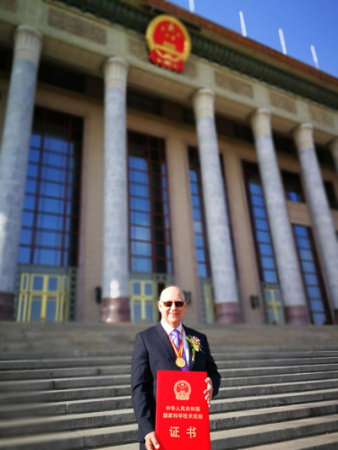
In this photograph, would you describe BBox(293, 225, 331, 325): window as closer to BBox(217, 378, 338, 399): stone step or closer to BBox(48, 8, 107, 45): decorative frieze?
BBox(217, 378, 338, 399): stone step

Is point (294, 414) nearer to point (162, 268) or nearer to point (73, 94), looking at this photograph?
point (162, 268)

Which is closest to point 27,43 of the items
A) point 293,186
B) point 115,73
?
point 115,73

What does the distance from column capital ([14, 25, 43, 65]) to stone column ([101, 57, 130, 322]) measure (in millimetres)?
2989

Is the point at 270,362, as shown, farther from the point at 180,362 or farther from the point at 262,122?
the point at 262,122

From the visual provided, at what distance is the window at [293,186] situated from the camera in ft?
76.5

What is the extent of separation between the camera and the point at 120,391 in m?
5.34

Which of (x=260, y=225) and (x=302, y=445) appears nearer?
(x=302, y=445)

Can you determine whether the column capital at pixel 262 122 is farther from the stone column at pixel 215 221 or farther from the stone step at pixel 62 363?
the stone step at pixel 62 363

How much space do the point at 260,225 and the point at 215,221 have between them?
282 inches

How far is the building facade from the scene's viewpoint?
12.9 m

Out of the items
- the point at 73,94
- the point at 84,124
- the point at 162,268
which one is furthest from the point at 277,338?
the point at 73,94

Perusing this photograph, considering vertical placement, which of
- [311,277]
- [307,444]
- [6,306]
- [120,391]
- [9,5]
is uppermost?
[9,5]

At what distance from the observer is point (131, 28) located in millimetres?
15516

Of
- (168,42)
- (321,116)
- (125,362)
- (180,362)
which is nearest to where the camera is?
(180,362)
